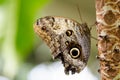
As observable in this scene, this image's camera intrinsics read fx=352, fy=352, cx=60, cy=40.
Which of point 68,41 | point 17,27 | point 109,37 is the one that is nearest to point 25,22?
point 17,27

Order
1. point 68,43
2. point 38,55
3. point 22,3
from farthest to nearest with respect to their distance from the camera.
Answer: point 38,55 < point 68,43 < point 22,3

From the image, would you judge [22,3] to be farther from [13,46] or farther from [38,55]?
[38,55]

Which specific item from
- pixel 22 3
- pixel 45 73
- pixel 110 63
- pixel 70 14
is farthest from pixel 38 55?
pixel 22 3

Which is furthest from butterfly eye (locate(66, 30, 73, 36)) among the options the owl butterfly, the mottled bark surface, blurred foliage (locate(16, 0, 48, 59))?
blurred foliage (locate(16, 0, 48, 59))

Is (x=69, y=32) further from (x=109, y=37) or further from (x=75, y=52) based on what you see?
(x=109, y=37)

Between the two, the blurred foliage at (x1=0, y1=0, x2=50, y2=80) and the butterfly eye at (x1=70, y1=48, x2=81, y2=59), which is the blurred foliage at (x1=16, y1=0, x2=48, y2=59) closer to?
the blurred foliage at (x1=0, y1=0, x2=50, y2=80)

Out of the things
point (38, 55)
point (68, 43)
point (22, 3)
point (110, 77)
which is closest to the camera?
point (22, 3)

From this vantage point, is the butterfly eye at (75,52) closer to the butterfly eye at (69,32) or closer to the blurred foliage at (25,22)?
the butterfly eye at (69,32)
